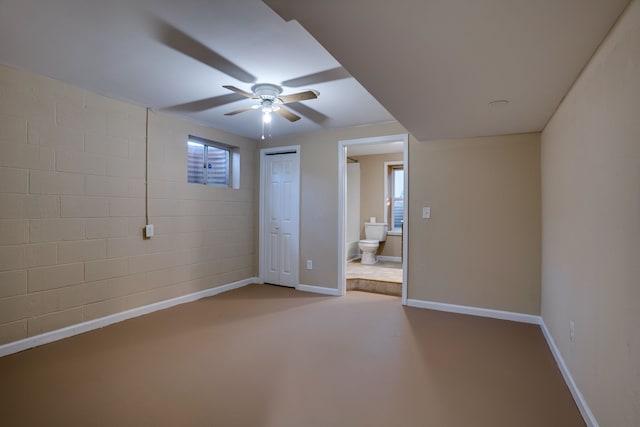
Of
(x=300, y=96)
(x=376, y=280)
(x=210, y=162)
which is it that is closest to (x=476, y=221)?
(x=376, y=280)

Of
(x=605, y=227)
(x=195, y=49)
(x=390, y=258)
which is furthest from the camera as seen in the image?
(x=390, y=258)

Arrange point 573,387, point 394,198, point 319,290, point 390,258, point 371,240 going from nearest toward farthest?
point 573,387 < point 319,290 < point 371,240 < point 390,258 < point 394,198

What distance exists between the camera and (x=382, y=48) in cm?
175

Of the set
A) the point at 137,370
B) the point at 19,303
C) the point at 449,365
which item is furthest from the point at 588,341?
the point at 19,303

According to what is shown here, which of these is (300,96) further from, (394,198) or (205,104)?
(394,198)

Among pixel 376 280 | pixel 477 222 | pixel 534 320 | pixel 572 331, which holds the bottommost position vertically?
pixel 534 320

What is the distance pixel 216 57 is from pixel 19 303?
2.63 m

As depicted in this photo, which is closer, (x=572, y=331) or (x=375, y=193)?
(x=572, y=331)

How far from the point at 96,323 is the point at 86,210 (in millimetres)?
1140

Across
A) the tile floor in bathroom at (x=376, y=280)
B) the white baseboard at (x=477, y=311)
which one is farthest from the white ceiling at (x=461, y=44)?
the tile floor in bathroom at (x=376, y=280)

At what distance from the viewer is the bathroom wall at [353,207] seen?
6922 millimetres

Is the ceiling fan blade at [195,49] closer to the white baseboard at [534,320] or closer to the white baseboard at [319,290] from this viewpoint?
the white baseboard at [319,290]

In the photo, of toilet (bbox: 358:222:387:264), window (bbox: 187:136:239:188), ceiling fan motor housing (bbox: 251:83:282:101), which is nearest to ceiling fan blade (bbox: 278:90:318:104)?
ceiling fan motor housing (bbox: 251:83:282:101)

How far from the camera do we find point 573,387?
2160mm
